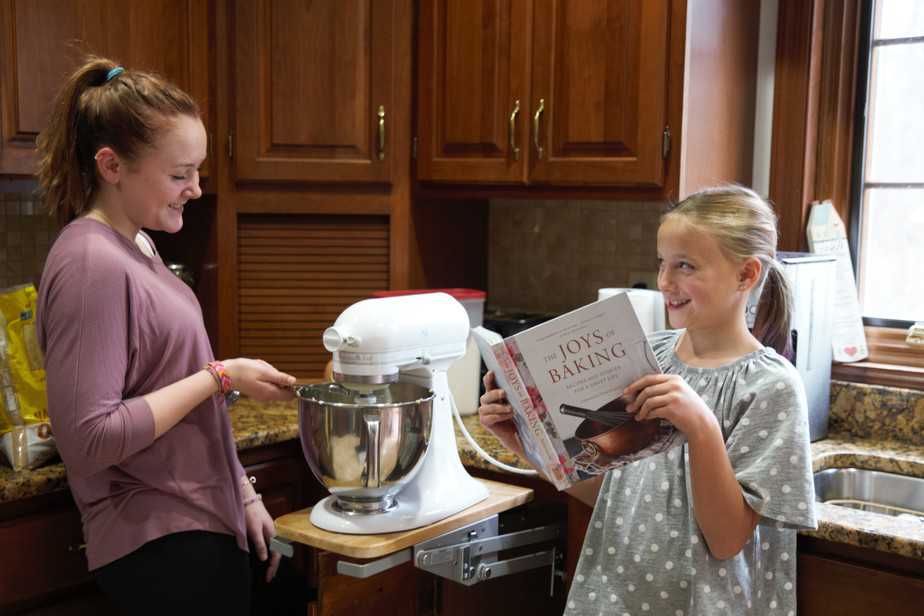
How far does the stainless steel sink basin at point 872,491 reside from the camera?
190 centimetres

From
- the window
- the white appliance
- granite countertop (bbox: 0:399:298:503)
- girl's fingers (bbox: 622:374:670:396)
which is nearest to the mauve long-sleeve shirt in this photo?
granite countertop (bbox: 0:399:298:503)

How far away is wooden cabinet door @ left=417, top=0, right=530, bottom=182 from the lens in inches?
87.7

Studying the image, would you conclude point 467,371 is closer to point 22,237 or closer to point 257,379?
point 257,379

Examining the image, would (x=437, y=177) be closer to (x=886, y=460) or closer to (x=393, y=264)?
(x=393, y=264)

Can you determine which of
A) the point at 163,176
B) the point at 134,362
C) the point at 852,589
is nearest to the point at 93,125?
the point at 163,176

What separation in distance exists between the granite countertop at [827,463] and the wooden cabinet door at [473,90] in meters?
0.58

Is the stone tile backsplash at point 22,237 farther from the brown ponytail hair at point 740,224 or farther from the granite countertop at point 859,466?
the brown ponytail hair at point 740,224

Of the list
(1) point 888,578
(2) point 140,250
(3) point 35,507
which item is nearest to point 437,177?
(2) point 140,250

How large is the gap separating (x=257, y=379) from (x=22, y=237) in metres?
1.12

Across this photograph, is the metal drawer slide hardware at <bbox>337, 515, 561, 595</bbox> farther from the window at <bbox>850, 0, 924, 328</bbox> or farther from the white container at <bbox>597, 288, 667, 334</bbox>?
the window at <bbox>850, 0, 924, 328</bbox>

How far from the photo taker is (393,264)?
2.42 meters

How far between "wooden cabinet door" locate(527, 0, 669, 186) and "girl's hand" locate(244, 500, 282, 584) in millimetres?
950

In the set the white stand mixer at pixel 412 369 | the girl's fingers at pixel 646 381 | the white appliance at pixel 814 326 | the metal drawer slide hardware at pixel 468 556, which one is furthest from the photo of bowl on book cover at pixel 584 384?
the white appliance at pixel 814 326

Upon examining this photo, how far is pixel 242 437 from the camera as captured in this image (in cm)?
198
